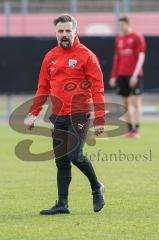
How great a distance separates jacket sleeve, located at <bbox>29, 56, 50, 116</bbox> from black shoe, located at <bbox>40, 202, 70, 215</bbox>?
0.98 m

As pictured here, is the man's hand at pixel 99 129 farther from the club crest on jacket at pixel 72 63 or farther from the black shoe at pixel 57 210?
the black shoe at pixel 57 210

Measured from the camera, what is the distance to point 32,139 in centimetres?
1592

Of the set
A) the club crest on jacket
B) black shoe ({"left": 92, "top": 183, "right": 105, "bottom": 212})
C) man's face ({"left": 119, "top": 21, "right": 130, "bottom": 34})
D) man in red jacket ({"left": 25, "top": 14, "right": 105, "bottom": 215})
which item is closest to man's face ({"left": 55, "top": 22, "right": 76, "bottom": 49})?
man in red jacket ({"left": 25, "top": 14, "right": 105, "bottom": 215})

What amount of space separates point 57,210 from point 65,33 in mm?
1754

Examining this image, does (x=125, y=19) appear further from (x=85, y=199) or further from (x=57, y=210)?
(x=57, y=210)

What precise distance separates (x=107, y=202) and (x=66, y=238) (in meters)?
1.95

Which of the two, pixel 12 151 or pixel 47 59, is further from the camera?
pixel 12 151

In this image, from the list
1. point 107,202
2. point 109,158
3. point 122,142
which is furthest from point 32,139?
point 107,202

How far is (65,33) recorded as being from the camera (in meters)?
8.25

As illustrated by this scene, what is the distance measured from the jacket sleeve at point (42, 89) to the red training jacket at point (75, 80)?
0.4 inches

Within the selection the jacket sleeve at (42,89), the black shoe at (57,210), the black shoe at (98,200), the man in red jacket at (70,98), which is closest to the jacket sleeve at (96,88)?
the man in red jacket at (70,98)

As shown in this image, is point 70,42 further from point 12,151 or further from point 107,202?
point 12,151

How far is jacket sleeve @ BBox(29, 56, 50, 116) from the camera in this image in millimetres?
8562

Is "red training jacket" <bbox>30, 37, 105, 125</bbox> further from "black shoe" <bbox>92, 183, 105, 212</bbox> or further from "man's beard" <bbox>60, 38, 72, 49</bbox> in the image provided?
"black shoe" <bbox>92, 183, 105, 212</bbox>
